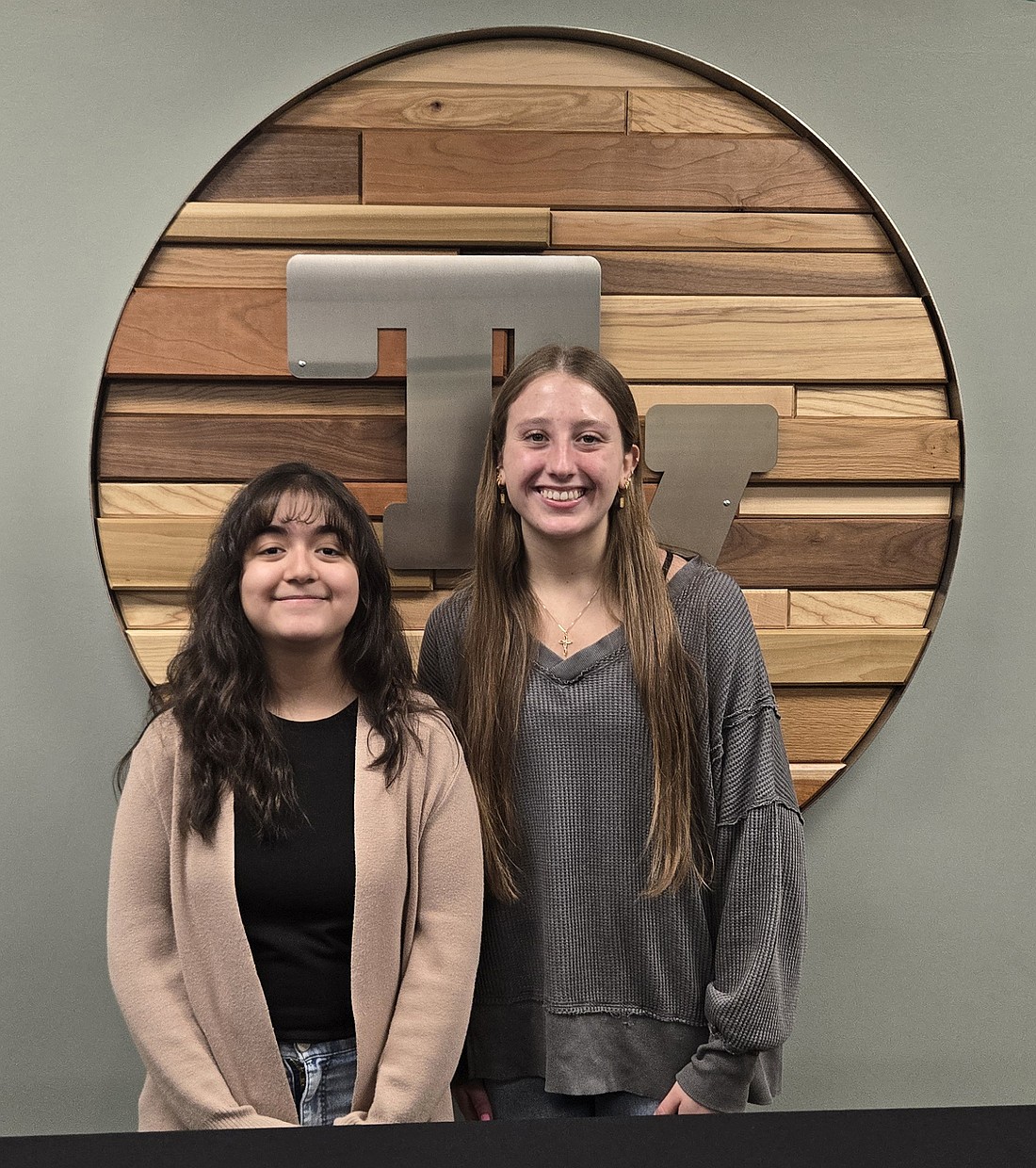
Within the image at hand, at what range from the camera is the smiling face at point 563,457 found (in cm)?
134

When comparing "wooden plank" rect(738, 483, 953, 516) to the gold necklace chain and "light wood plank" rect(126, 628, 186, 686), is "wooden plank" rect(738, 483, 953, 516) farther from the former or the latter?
"light wood plank" rect(126, 628, 186, 686)

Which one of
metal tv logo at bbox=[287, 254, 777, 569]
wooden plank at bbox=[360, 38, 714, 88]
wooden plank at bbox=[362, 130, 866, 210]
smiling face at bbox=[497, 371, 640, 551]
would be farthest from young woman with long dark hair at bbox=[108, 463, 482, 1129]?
wooden plank at bbox=[360, 38, 714, 88]

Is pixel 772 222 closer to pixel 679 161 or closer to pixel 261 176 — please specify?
pixel 679 161

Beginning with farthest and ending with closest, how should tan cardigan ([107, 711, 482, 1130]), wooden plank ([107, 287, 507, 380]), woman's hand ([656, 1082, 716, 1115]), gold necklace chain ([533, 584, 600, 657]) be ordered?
1. wooden plank ([107, 287, 507, 380])
2. gold necklace chain ([533, 584, 600, 657])
3. woman's hand ([656, 1082, 716, 1115])
4. tan cardigan ([107, 711, 482, 1130])

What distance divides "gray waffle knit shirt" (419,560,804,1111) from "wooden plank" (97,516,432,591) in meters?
0.64

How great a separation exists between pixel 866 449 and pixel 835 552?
0.56 ft

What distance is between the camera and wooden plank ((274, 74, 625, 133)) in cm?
166

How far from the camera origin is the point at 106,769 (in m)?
1.73

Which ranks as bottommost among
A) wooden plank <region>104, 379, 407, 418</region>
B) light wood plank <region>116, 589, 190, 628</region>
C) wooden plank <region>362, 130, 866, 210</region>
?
light wood plank <region>116, 589, 190, 628</region>

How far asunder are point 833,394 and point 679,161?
441mm

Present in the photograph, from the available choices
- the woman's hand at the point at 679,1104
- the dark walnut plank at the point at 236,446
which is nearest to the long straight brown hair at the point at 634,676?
the woman's hand at the point at 679,1104

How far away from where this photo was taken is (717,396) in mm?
1718

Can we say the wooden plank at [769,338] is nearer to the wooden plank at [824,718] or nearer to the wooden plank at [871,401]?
the wooden plank at [871,401]

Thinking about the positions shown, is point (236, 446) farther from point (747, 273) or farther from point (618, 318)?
point (747, 273)
